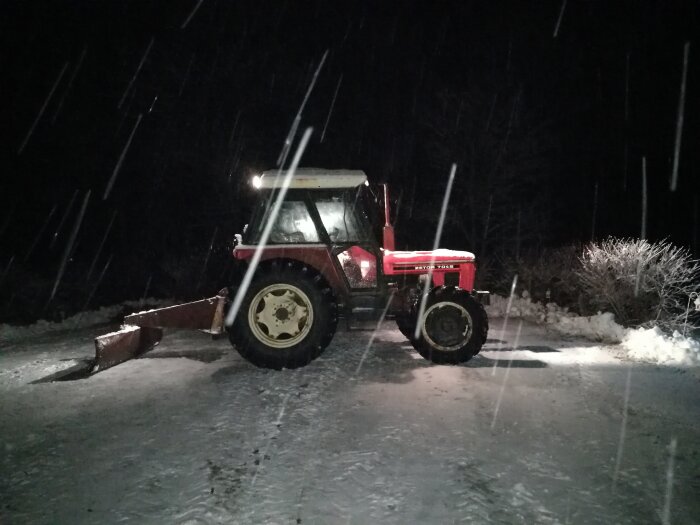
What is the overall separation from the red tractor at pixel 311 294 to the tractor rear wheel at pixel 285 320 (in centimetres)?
1

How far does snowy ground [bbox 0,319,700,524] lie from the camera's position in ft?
9.68

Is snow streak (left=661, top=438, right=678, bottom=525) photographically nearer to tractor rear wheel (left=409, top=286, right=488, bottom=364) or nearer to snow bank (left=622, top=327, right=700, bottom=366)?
tractor rear wheel (left=409, top=286, right=488, bottom=364)

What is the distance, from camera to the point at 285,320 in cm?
579

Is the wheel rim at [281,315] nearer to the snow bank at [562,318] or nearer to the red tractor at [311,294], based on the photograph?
the red tractor at [311,294]

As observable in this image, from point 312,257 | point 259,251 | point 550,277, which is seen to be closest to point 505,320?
point 550,277

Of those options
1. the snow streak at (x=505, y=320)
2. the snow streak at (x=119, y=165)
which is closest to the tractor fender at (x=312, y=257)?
the snow streak at (x=505, y=320)

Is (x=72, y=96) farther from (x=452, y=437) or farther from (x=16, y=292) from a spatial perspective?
(x=452, y=437)

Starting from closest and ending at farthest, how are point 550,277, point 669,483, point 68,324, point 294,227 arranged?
point 669,483 < point 294,227 < point 68,324 < point 550,277

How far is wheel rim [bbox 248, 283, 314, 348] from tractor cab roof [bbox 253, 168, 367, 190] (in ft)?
4.21

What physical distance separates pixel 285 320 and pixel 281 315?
0.08 m

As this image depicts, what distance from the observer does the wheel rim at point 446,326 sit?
6.06 metres

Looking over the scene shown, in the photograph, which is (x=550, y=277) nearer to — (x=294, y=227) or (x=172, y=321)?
(x=294, y=227)

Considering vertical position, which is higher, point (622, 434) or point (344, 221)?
point (344, 221)

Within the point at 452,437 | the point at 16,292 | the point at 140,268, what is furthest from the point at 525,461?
the point at 140,268
